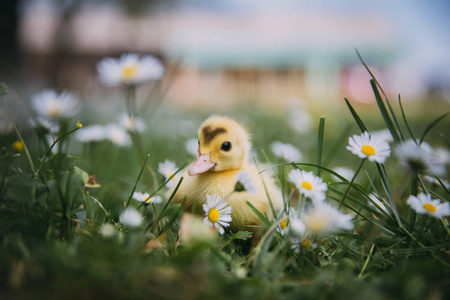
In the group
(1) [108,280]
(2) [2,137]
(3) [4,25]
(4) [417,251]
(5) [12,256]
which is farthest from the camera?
(3) [4,25]

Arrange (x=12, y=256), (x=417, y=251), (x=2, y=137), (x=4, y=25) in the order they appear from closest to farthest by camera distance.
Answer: (x=12, y=256) → (x=417, y=251) → (x=2, y=137) → (x=4, y=25)

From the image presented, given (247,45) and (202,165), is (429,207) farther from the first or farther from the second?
(247,45)

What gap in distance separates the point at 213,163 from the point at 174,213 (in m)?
0.23

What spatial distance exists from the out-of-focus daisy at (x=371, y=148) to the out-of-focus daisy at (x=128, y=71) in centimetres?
67

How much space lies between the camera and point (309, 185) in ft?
3.06

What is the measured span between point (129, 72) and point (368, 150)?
0.82 m

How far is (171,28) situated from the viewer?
11508mm

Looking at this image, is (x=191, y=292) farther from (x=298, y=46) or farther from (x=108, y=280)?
(x=298, y=46)

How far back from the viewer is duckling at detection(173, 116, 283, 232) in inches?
40.4

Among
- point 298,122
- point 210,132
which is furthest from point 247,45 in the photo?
point 210,132

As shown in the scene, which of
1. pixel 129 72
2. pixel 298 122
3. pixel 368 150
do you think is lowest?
pixel 298 122

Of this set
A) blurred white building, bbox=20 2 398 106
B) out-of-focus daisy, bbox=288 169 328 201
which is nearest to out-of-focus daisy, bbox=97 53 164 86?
out-of-focus daisy, bbox=288 169 328 201

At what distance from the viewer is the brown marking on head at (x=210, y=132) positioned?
1094 mm

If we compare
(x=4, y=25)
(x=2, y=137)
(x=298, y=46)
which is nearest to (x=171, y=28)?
(x=298, y=46)
